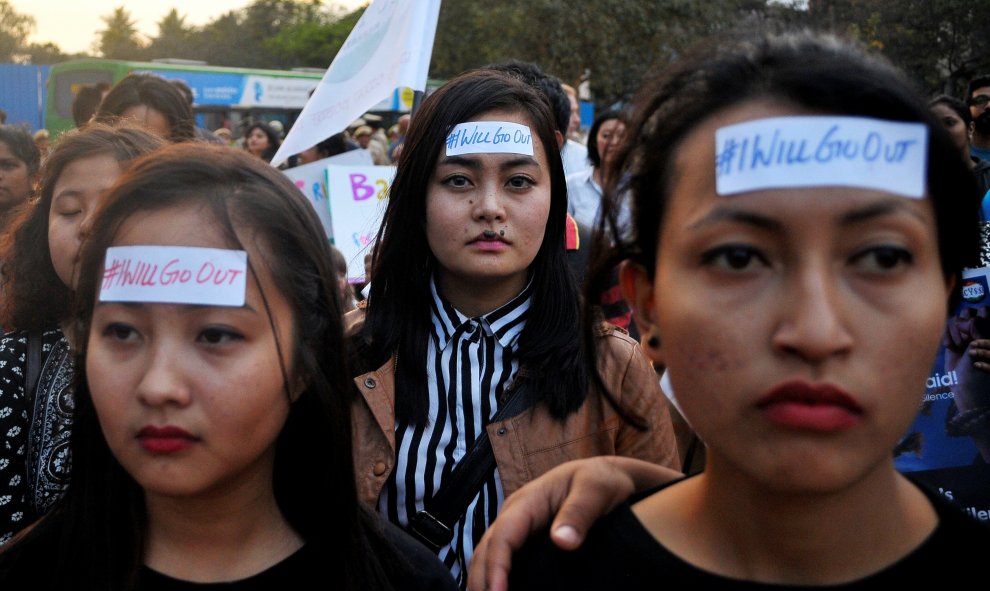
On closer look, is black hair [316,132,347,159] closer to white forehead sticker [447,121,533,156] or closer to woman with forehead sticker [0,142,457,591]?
white forehead sticker [447,121,533,156]

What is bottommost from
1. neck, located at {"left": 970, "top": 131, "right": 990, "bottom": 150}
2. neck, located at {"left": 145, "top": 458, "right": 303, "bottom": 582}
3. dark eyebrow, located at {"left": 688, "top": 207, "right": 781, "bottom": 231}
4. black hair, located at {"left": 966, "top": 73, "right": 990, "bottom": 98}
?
neck, located at {"left": 145, "top": 458, "right": 303, "bottom": 582}

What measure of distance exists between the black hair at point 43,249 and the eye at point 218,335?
4.09 ft

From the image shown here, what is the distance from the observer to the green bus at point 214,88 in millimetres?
21719

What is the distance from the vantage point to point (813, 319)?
130 cm

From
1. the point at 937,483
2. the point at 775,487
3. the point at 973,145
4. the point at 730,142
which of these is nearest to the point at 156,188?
the point at 730,142

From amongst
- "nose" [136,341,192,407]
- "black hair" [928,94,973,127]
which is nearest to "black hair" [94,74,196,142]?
"nose" [136,341,192,407]

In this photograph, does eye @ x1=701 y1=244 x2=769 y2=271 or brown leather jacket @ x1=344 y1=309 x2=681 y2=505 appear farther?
brown leather jacket @ x1=344 y1=309 x2=681 y2=505

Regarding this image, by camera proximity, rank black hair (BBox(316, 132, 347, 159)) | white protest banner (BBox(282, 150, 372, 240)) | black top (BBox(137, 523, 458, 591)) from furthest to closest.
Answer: black hair (BBox(316, 132, 347, 159))
white protest banner (BBox(282, 150, 372, 240))
black top (BBox(137, 523, 458, 591))

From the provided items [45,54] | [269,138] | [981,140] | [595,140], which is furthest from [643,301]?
[45,54]

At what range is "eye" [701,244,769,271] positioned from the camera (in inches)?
54.5

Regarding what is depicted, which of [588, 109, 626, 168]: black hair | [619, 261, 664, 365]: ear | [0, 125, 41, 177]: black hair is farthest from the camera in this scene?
[588, 109, 626, 168]: black hair

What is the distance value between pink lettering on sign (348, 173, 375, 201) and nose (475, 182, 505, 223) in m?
5.04

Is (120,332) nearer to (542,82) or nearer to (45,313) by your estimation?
(45,313)

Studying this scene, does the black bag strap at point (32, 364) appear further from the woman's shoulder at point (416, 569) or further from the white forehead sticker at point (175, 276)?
the woman's shoulder at point (416, 569)
